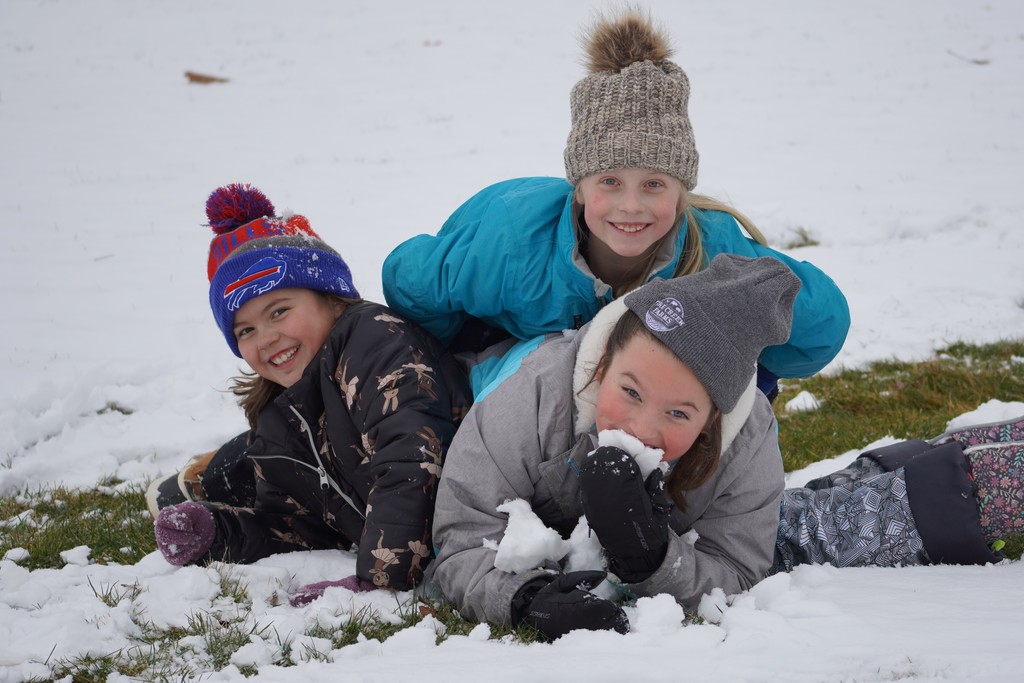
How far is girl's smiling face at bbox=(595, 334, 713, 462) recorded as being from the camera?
111 inches

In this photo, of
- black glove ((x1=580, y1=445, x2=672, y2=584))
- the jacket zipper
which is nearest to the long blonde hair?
black glove ((x1=580, y1=445, x2=672, y2=584))

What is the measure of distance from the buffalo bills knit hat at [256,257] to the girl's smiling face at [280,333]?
0.20 feet

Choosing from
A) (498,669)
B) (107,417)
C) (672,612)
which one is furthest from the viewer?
(107,417)

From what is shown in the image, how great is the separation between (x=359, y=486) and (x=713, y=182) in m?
9.76

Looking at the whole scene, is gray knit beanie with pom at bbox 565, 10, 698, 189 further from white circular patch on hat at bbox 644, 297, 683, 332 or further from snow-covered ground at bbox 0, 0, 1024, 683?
snow-covered ground at bbox 0, 0, 1024, 683

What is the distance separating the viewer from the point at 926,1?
2202 cm

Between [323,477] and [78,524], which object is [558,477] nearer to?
[323,477]

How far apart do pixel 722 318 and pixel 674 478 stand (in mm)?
634

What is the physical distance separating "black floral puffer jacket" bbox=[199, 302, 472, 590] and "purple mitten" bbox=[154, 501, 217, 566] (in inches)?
2.6

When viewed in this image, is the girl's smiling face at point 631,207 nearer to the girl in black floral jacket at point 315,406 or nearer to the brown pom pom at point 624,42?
the brown pom pom at point 624,42

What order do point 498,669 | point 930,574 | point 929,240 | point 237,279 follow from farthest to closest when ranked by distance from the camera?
point 929,240 < point 237,279 < point 930,574 < point 498,669

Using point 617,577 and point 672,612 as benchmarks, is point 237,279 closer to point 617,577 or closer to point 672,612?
point 617,577

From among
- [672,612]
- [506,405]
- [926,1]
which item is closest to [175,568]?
[506,405]

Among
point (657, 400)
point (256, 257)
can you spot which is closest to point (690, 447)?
point (657, 400)
